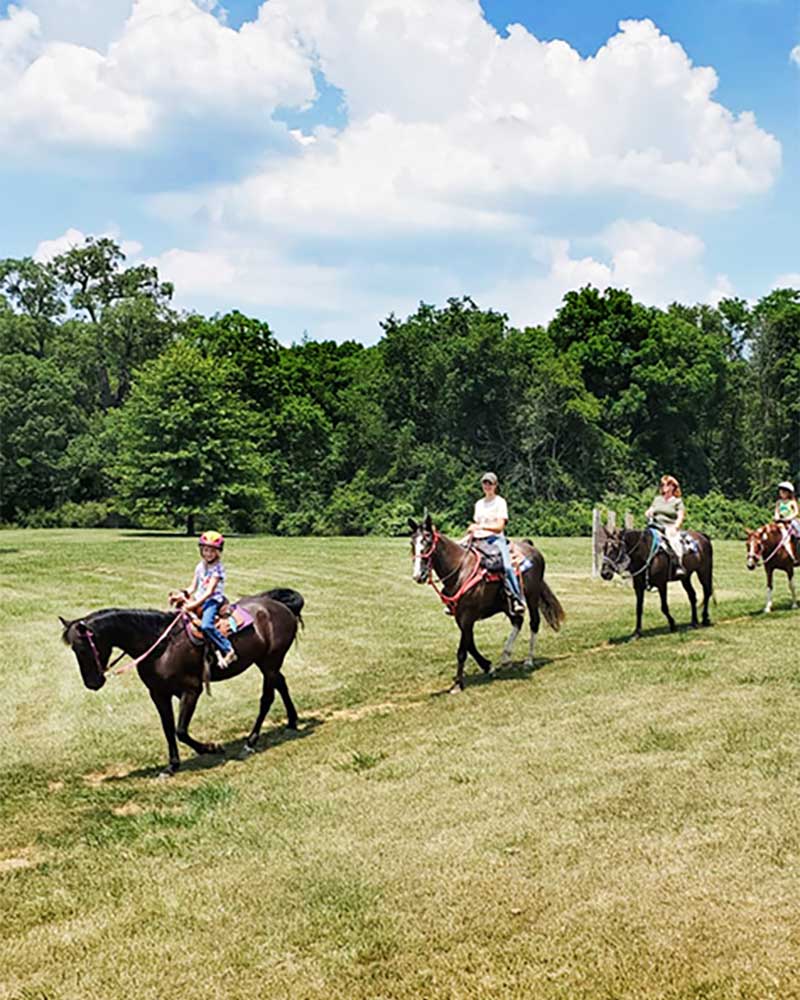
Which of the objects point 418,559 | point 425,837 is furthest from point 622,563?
point 425,837

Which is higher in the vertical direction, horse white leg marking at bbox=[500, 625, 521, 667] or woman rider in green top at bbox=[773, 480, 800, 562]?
woman rider in green top at bbox=[773, 480, 800, 562]

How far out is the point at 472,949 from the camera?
548 cm

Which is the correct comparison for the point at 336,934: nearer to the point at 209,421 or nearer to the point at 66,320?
the point at 209,421

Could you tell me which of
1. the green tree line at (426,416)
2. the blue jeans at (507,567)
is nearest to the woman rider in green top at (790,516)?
the blue jeans at (507,567)

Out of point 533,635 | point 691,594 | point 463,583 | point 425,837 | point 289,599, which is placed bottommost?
point 425,837

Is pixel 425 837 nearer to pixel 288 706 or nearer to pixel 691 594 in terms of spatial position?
pixel 288 706

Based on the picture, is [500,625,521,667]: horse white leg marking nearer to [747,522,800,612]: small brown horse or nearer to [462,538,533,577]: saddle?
[462,538,533,577]: saddle

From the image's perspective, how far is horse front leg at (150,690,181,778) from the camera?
10234mm

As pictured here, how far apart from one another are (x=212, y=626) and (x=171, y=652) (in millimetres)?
527

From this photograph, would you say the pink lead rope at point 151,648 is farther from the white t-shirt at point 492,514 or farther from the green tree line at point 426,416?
the green tree line at point 426,416

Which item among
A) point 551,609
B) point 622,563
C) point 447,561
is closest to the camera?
point 447,561

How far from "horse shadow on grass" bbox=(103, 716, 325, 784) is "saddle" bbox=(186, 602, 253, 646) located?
1366 millimetres

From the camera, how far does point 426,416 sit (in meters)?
59.2

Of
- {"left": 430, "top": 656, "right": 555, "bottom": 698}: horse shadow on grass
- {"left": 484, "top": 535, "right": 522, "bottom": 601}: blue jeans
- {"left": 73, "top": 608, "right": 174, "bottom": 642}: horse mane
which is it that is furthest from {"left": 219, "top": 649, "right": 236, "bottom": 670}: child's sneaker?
{"left": 484, "top": 535, "right": 522, "bottom": 601}: blue jeans
